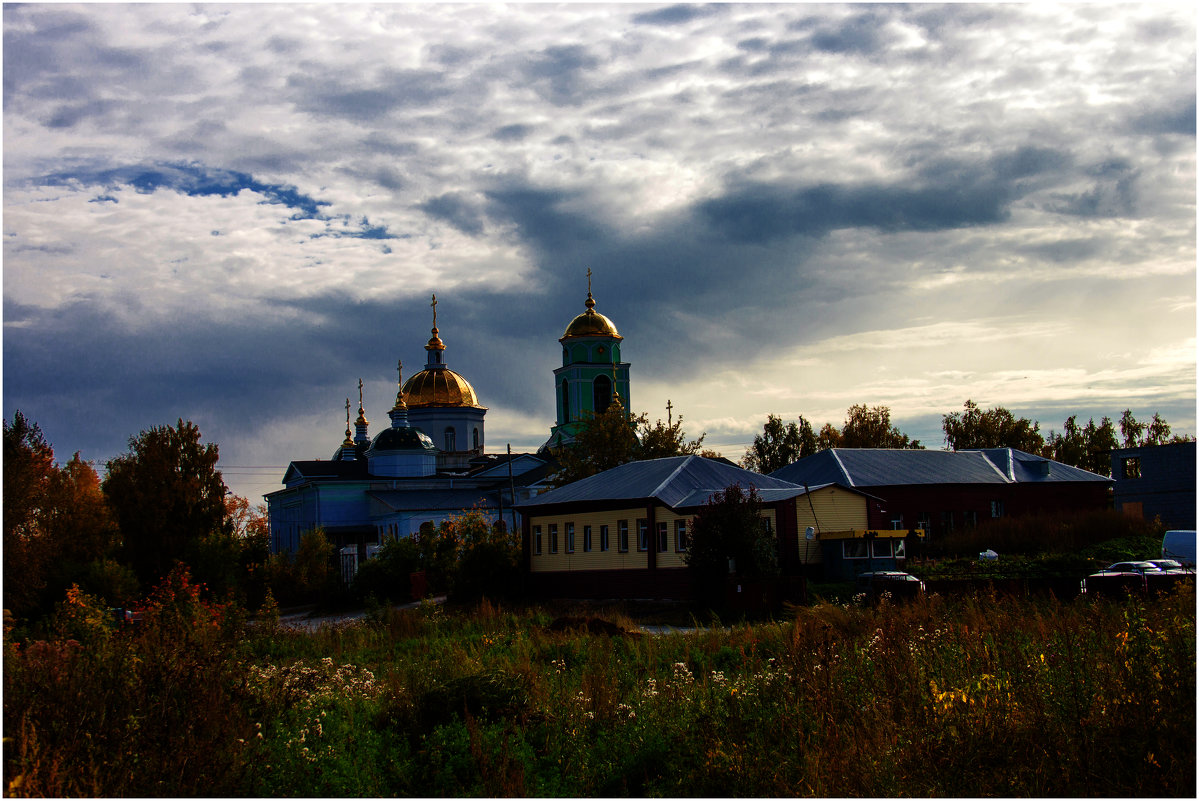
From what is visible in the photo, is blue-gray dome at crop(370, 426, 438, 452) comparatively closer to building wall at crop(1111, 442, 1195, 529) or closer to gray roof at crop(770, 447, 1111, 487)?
gray roof at crop(770, 447, 1111, 487)

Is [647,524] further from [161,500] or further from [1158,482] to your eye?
[1158,482]

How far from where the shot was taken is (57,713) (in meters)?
7.24

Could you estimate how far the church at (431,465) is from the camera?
2447 inches

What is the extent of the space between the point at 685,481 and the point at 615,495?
2.25m

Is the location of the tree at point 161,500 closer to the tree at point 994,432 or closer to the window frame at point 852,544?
the window frame at point 852,544

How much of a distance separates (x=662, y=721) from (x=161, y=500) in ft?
94.4

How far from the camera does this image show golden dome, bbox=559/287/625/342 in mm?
74875

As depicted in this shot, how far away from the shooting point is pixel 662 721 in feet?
31.0

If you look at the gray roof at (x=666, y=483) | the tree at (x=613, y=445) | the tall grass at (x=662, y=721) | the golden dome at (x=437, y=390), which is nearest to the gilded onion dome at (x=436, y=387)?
the golden dome at (x=437, y=390)

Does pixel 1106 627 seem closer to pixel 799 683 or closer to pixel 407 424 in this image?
pixel 799 683

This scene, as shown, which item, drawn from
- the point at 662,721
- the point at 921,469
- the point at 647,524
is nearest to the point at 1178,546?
the point at 921,469

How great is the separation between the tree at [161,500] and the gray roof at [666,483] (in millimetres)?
10700

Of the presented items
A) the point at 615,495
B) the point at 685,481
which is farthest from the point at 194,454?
the point at 685,481

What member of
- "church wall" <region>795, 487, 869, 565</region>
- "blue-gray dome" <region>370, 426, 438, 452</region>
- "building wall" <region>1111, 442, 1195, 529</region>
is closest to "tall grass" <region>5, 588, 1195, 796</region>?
"church wall" <region>795, 487, 869, 565</region>
